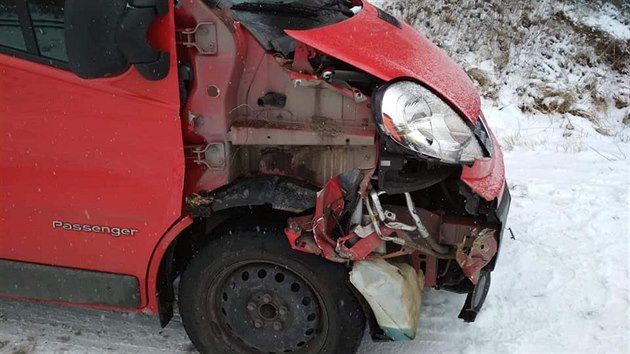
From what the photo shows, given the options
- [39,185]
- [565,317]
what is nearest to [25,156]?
[39,185]

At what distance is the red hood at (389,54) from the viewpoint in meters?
2.57

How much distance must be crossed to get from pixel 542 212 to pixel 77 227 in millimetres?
3323

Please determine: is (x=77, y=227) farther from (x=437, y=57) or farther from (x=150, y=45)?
(x=437, y=57)

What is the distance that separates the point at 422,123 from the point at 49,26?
1676 mm

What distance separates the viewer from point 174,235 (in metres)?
2.78

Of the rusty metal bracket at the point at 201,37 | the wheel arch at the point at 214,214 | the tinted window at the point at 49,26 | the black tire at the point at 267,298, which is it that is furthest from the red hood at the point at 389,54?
the tinted window at the point at 49,26

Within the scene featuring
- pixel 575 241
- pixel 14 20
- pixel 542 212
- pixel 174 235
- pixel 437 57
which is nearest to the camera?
pixel 14 20

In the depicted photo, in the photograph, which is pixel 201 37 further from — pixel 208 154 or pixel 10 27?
pixel 10 27

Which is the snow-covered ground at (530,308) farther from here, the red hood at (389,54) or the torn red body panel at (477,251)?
the red hood at (389,54)

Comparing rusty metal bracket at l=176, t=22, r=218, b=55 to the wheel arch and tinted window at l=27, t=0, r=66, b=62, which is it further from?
the wheel arch

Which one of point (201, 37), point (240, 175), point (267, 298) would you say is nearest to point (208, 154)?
point (240, 175)

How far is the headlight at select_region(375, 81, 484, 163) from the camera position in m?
2.43

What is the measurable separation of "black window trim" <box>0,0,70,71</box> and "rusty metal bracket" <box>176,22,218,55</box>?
0.55m

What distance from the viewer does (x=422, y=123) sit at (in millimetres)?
2500
